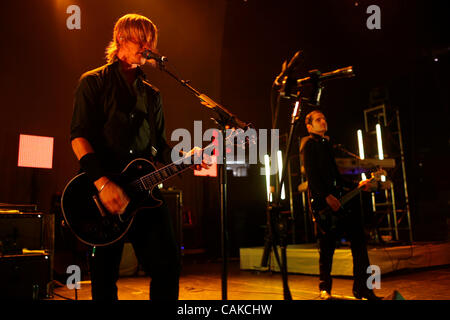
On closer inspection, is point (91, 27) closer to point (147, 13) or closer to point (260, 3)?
point (147, 13)

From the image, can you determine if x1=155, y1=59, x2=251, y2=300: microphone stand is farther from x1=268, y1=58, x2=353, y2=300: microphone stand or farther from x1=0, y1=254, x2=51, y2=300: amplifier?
x1=0, y1=254, x2=51, y2=300: amplifier

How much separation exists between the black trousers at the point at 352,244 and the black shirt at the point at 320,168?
31cm

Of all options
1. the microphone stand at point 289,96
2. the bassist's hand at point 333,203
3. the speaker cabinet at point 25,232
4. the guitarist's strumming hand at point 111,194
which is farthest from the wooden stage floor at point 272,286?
the guitarist's strumming hand at point 111,194

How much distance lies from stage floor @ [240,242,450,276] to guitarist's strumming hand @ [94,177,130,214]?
434cm

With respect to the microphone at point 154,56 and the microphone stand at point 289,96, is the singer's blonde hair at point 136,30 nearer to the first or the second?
the microphone at point 154,56

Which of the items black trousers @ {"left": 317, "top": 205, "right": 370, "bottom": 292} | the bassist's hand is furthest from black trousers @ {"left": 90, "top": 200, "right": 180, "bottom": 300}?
black trousers @ {"left": 317, "top": 205, "right": 370, "bottom": 292}

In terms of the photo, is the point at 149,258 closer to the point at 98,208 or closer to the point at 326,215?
the point at 98,208

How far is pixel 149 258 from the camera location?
1866 millimetres

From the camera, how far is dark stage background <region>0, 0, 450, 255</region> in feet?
22.8

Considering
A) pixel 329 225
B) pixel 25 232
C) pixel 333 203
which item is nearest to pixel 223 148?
pixel 333 203

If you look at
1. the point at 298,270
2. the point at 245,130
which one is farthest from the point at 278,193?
the point at 298,270

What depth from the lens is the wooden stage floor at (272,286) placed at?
4152 millimetres

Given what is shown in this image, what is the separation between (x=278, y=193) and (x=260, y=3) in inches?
288

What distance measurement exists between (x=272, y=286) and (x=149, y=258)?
351cm
